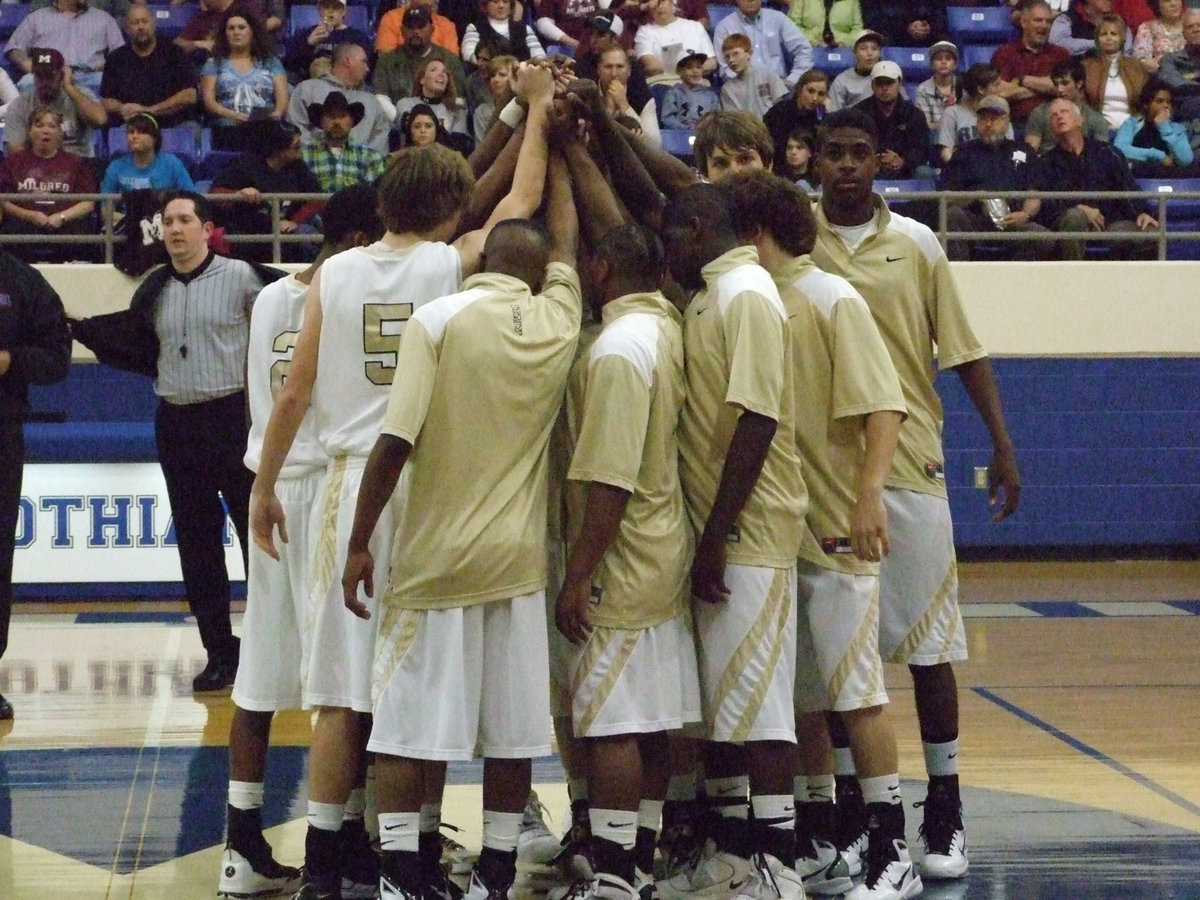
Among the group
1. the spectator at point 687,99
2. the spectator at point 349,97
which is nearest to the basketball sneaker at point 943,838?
the spectator at point 349,97

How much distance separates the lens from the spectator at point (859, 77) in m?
12.2

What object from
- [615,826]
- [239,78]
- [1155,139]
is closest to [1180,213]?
[1155,139]

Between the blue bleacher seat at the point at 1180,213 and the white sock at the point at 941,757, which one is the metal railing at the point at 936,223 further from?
the white sock at the point at 941,757

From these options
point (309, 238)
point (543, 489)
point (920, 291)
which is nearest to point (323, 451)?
point (543, 489)

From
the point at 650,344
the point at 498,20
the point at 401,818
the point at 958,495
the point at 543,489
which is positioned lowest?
the point at 958,495

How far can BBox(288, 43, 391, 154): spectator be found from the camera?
11039 millimetres

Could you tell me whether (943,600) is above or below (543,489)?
below

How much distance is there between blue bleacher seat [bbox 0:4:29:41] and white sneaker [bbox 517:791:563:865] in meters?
10.2

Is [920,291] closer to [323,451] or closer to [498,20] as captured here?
[323,451]

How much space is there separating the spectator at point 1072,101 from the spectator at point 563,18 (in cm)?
329

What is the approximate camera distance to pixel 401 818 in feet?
12.3

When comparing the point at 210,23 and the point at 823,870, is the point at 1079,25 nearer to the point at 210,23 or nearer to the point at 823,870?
the point at 210,23

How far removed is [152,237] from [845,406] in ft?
22.3

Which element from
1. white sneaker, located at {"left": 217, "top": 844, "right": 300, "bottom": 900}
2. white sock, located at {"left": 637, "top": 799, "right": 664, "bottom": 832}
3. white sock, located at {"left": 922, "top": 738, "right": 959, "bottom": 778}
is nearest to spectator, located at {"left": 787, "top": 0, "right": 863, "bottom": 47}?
white sock, located at {"left": 922, "top": 738, "right": 959, "bottom": 778}
